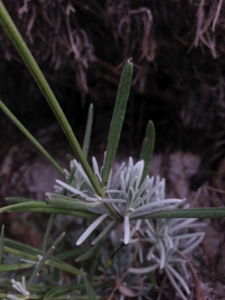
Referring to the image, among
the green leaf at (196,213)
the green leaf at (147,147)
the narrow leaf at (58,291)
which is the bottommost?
the narrow leaf at (58,291)

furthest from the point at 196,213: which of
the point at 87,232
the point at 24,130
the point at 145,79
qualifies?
the point at 145,79

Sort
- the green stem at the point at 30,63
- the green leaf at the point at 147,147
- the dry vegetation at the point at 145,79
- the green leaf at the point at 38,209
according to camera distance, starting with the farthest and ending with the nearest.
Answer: the dry vegetation at the point at 145,79
the green leaf at the point at 147,147
the green leaf at the point at 38,209
the green stem at the point at 30,63

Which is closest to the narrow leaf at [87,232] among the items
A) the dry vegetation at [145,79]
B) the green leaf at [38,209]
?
the green leaf at [38,209]

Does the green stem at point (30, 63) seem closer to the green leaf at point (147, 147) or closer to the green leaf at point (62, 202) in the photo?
the green leaf at point (62, 202)

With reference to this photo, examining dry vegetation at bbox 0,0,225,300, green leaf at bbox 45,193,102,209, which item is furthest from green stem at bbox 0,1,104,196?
dry vegetation at bbox 0,0,225,300

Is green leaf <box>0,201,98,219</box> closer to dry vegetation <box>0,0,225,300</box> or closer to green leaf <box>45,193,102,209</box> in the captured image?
green leaf <box>45,193,102,209</box>

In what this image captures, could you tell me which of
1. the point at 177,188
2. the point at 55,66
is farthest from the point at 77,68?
the point at 177,188

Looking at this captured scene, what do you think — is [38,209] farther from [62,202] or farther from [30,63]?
[30,63]

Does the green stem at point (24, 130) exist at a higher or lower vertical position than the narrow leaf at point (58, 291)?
higher

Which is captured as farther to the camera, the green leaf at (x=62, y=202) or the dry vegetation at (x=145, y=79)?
the dry vegetation at (x=145, y=79)
